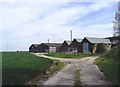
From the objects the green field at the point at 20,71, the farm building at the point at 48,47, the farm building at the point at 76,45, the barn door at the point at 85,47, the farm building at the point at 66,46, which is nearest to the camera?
the green field at the point at 20,71

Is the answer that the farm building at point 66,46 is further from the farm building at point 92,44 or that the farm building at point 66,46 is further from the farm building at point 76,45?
the farm building at point 92,44

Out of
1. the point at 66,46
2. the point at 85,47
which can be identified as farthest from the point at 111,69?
the point at 66,46

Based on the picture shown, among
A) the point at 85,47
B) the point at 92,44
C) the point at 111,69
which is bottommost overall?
the point at 111,69

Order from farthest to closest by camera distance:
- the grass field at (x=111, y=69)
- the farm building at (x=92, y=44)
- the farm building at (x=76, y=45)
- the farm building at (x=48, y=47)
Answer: the farm building at (x=48, y=47)
the farm building at (x=76, y=45)
the farm building at (x=92, y=44)
the grass field at (x=111, y=69)

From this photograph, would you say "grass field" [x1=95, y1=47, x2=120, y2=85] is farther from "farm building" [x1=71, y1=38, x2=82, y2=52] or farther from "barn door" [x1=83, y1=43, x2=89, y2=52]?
"farm building" [x1=71, y1=38, x2=82, y2=52]

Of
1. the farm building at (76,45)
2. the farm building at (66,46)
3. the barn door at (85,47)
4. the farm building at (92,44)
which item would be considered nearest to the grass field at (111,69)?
the farm building at (92,44)

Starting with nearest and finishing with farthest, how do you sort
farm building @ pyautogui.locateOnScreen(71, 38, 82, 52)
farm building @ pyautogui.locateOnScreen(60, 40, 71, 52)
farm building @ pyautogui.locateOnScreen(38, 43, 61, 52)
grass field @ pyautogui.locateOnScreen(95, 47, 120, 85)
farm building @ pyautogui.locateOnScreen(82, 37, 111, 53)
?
grass field @ pyautogui.locateOnScreen(95, 47, 120, 85) → farm building @ pyautogui.locateOnScreen(82, 37, 111, 53) → farm building @ pyautogui.locateOnScreen(71, 38, 82, 52) → farm building @ pyautogui.locateOnScreen(60, 40, 71, 52) → farm building @ pyautogui.locateOnScreen(38, 43, 61, 52)

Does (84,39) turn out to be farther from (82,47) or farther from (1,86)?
(1,86)

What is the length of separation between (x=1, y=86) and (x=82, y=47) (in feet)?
224

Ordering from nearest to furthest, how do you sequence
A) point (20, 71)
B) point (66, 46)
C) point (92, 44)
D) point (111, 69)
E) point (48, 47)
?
point (20, 71), point (111, 69), point (92, 44), point (66, 46), point (48, 47)

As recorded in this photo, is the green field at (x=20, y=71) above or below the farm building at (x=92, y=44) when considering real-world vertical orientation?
below

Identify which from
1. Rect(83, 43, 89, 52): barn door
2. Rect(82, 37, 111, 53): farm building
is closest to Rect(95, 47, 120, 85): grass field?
Rect(82, 37, 111, 53): farm building

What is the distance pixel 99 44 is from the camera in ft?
255

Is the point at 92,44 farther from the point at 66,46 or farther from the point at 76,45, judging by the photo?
the point at 66,46
